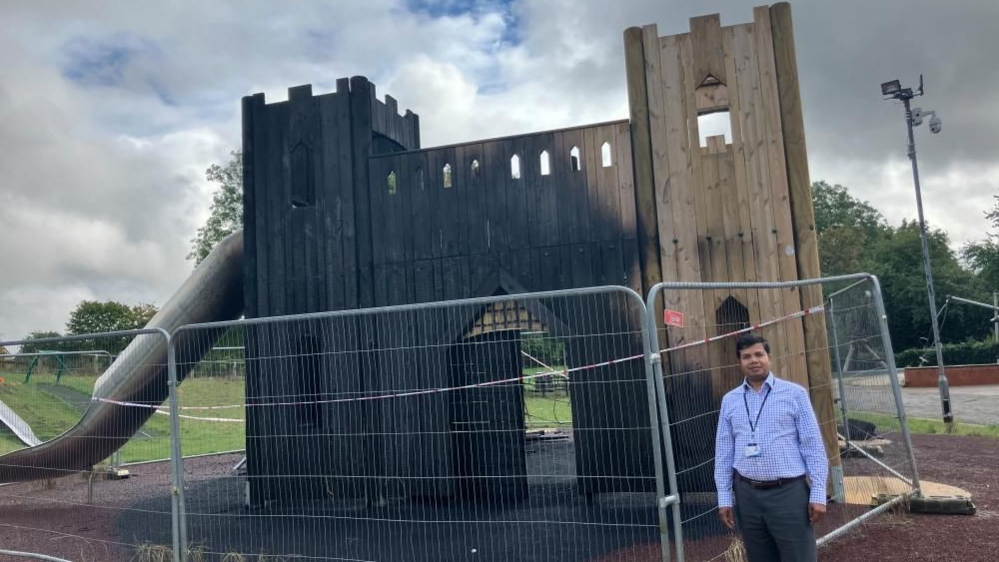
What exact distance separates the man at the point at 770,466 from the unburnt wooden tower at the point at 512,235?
3851 millimetres

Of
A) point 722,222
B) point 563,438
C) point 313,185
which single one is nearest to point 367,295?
point 313,185

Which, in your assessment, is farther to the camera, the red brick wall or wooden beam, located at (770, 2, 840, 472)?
the red brick wall

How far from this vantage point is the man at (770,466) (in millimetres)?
4277

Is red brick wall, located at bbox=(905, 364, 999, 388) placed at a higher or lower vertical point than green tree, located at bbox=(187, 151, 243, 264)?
lower

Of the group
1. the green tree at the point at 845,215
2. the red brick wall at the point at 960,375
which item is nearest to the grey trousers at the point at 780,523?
the red brick wall at the point at 960,375

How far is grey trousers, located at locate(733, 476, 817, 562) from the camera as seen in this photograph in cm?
427

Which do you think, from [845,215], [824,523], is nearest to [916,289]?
[845,215]

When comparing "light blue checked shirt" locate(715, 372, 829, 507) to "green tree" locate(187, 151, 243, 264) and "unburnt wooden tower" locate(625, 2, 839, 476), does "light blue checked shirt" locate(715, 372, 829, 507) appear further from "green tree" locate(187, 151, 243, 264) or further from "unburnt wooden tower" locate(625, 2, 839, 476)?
"green tree" locate(187, 151, 243, 264)

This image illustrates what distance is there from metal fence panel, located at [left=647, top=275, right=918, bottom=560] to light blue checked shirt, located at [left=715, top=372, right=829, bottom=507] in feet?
3.50

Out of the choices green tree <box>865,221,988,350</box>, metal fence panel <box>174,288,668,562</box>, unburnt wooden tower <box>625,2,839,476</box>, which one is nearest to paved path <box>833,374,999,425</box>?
unburnt wooden tower <box>625,2,839,476</box>

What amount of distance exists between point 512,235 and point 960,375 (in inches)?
1224

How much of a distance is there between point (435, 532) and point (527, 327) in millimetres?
3560

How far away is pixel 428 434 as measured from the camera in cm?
909

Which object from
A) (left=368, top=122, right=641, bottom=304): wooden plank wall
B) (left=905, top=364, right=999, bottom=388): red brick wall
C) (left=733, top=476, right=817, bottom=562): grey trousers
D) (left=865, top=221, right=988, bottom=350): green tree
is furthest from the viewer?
(left=865, top=221, right=988, bottom=350): green tree
